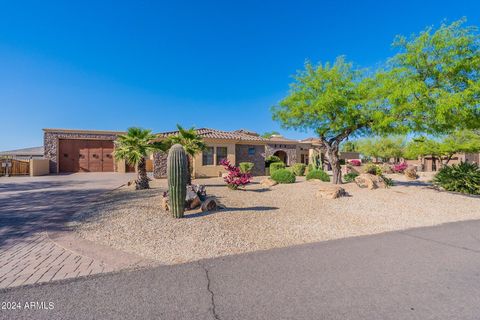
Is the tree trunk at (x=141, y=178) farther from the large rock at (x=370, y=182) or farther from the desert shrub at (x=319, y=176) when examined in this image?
the large rock at (x=370, y=182)

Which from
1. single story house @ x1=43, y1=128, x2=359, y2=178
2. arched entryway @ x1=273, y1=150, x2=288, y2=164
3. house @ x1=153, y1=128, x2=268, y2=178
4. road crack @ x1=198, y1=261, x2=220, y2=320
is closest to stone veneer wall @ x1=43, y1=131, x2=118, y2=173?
single story house @ x1=43, y1=128, x2=359, y2=178

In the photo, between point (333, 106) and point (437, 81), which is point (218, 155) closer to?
point (333, 106)

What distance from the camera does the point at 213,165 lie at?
19922 mm

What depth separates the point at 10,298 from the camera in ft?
9.82

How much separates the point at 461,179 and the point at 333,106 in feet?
24.9

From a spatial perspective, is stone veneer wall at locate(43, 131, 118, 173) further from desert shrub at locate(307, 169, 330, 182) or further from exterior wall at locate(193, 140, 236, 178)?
desert shrub at locate(307, 169, 330, 182)

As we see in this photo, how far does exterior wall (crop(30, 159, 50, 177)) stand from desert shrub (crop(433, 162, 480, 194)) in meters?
30.1

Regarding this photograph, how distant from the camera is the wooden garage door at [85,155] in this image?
74.0ft

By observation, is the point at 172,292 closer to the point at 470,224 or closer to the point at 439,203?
the point at 470,224

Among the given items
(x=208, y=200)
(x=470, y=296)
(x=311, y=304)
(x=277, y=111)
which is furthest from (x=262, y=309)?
(x=277, y=111)

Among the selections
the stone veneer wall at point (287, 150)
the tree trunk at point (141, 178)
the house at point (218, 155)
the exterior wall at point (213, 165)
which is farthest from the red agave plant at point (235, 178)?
the stone veneer wall at point (287, 150)

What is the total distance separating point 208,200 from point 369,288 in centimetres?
547

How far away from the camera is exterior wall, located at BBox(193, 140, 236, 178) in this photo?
1906 centimetres

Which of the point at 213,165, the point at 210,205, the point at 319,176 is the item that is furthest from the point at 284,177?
the point at 210,205
